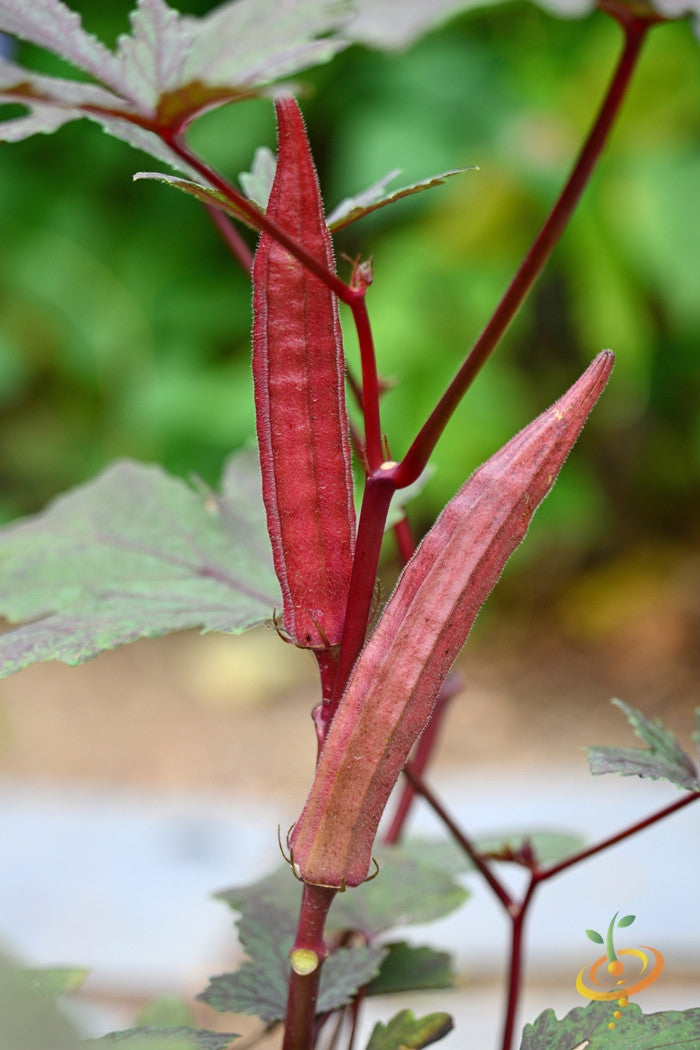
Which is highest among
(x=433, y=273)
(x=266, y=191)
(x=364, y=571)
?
(x=433, y=273)

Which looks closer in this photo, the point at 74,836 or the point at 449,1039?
the point at 449,1039

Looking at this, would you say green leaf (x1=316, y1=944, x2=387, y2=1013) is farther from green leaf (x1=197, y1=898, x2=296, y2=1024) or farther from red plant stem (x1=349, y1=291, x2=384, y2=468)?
red plant stem (x1=349, y1=291, x2=384, y2=468)

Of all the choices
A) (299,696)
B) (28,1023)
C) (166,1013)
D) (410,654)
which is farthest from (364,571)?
(299,696)

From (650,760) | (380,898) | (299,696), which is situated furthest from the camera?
(299,696)

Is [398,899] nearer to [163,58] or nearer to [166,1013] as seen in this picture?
[166,1013]

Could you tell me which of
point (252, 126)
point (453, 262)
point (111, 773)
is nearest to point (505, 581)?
point (453, 262)

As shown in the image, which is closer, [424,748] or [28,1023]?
[28,1023]

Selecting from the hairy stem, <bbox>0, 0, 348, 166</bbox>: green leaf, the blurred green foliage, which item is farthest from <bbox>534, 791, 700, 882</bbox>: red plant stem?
the blurred green foliage

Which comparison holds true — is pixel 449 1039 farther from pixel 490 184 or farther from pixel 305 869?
pixel 490 184
